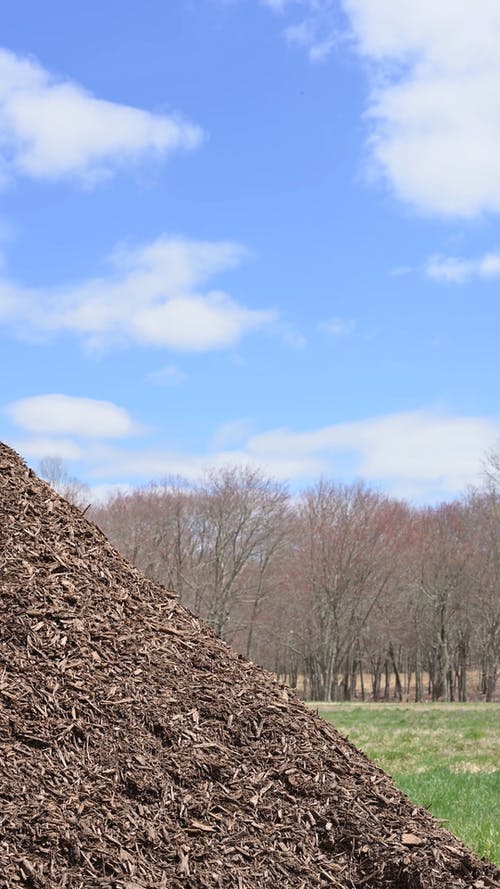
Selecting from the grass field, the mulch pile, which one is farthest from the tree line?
the mulch pile

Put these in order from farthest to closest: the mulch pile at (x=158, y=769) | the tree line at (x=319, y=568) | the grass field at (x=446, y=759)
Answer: the tree line at (x=319, y=568) → the grass field at (x=446, y=759) → the mulch pile at (x=158, y=769)

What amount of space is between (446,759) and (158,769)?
815cm

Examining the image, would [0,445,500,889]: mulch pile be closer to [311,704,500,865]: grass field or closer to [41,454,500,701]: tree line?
[311,704,500,865]: grass field

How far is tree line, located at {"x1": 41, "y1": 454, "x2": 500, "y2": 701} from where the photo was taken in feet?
125

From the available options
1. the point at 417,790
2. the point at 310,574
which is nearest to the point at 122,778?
the point at 417,790

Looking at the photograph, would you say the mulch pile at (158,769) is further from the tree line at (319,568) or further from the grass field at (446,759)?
the tree line at (319,568)

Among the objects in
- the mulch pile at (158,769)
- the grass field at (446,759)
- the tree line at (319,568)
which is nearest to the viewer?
the mulch pile at (158,769)

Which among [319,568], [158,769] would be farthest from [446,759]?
[319,568]

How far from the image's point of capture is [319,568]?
38500mm

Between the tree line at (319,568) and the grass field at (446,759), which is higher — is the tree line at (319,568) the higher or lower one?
the higher one

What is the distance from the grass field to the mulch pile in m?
1.29

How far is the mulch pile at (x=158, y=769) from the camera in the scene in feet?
11.7

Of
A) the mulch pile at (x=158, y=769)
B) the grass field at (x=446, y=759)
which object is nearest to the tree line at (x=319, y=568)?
the grass field at (x=446, y=759)

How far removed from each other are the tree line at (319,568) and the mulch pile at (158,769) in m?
32.2
